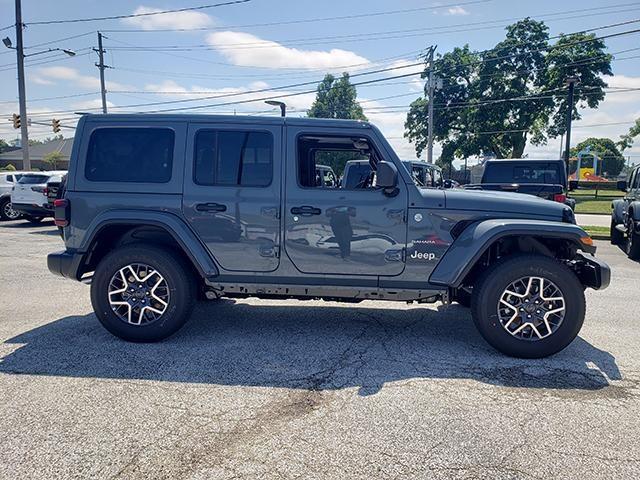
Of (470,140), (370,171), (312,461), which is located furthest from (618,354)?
(470,140)

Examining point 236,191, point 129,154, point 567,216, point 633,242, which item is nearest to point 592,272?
point 567,216

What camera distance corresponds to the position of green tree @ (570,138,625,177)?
242ft

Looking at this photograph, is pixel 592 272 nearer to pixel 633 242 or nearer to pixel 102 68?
pixel 633 242

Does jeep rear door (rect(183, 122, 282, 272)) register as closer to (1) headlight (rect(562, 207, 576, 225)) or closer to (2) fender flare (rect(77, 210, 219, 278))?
(2) fender flare (rect(77, 210, 219, 278))

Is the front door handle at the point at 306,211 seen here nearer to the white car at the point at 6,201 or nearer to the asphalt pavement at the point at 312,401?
the asphalt pavement at the point at 312,401

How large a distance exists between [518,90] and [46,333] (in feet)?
131

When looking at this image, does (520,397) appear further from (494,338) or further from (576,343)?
(576,343)

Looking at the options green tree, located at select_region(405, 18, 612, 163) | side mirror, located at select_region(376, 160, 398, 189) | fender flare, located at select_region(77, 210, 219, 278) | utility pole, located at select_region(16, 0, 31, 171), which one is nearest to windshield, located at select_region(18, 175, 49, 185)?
utility pole, located at select_region(16, 0, 31, 171)

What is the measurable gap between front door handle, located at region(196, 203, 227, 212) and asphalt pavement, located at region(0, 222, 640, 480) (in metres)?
1.25

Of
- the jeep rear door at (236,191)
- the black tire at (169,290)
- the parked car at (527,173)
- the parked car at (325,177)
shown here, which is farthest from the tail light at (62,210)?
the parked car at (527,173)

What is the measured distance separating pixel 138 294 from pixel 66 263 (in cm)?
76

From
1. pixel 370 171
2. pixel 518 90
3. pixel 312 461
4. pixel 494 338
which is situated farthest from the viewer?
pixel 518 90

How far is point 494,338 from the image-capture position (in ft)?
13.7

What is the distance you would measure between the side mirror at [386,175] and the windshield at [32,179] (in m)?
14.0
